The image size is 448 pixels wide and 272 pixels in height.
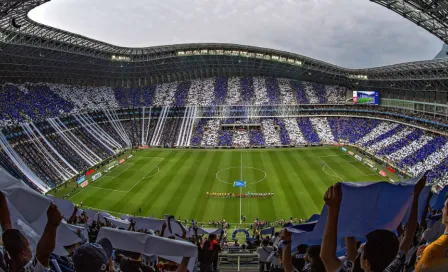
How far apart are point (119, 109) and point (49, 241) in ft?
253

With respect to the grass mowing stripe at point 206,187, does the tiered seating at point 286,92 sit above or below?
above

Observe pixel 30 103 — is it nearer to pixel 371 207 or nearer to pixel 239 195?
pixel 239 195

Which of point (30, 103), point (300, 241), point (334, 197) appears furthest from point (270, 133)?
point (334, 197)

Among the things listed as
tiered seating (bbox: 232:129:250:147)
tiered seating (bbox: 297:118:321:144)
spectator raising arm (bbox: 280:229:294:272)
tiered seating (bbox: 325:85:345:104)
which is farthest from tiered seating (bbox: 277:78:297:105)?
spectator raising arm (bbox: 280:229:294:272)

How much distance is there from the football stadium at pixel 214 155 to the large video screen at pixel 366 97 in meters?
0.32

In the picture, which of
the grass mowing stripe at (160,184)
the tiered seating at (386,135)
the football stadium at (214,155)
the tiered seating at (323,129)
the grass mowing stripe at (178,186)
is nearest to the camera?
the football stadium at (214,155)

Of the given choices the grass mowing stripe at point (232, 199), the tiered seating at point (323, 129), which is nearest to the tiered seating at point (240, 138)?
the grass mowing stripe at point (232, 199)

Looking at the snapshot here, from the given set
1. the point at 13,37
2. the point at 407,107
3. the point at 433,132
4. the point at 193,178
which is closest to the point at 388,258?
the point at 193,178

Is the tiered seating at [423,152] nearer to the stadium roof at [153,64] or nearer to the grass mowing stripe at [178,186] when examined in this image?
the stadium roof at [153,64]

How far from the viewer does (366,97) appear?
242ft

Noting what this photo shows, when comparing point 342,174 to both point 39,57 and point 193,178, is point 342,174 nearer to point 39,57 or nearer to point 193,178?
point 193,178

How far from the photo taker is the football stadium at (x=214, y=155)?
612 cm

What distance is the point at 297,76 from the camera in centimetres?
8581

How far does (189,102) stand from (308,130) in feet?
96.1
